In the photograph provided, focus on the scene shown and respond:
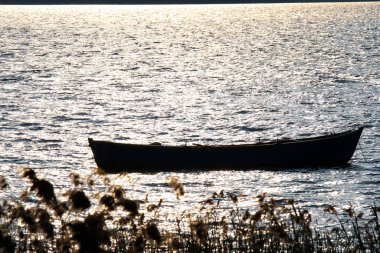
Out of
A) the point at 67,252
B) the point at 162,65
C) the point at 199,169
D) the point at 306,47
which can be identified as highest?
the point at 306,47

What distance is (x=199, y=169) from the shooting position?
44094mm

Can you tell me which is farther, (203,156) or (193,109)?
(193,109)

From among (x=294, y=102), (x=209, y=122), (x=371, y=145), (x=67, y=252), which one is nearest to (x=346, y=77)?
(x=294, y=102)

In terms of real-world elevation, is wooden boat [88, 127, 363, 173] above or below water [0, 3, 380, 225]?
below

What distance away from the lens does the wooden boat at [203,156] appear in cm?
4359

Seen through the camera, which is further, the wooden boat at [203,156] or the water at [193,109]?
the wooden boat at [203,156]

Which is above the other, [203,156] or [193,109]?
[193,109]

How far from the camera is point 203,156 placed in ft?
144

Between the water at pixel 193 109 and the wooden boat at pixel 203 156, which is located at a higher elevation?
the water at pixel 193 109

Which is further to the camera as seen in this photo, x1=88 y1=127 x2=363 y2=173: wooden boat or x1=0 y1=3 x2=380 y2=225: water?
x1=88 y1=127 x2=363 y2=173: wooden boat

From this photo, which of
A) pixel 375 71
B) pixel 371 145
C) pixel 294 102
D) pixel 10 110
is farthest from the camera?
pixel 375 71

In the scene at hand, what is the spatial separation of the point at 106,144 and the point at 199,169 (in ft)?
15.6

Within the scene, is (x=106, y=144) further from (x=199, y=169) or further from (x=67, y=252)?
(x=67, y=252)

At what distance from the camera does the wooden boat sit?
4359 centimetres
